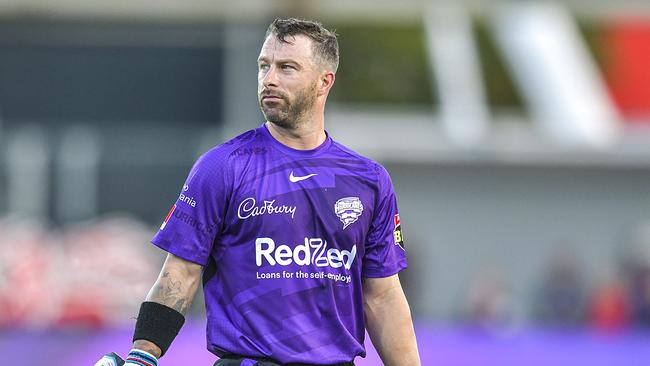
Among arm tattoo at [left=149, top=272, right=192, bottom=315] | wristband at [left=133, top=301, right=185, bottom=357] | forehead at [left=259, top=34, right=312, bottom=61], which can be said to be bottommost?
wristband at [left=133, top=301, right=185, bottom=357]

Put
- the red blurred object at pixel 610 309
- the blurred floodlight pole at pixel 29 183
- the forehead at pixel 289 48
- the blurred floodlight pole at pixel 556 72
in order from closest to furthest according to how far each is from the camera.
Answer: the forehead at pixel 289 48
the red blurred object at pixel 610 309
the blurred floodlight pole at pixel 29 183
the blurred floodlight pole at pixel 556 72

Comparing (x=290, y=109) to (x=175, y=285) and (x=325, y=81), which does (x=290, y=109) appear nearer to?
(x=325, y=81)

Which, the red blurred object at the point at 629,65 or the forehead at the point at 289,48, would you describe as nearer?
the forehead at the point at 289,48

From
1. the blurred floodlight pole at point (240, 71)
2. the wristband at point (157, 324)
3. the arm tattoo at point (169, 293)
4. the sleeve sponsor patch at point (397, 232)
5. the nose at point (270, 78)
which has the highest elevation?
the blurred floodlight pole at point (240, 71)

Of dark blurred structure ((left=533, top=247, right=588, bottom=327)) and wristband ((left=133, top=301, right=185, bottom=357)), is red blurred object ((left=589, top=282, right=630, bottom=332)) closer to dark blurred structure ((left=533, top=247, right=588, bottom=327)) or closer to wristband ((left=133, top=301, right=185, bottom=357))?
dark blurred structure ((left=533, top=247, right=588, bottom=327))

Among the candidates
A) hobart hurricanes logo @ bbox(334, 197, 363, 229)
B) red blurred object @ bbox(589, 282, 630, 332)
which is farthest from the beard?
red blurred object @ bbox(589, 282, 630, 332)

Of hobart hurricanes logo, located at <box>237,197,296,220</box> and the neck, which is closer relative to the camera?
hobart hurricanes logo, located at <box>237,197,296,220</box>

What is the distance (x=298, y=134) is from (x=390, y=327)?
33.7 inches

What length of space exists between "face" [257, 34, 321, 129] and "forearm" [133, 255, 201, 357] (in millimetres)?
639

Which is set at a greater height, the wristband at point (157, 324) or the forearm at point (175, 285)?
the forearm at point (175, 285)

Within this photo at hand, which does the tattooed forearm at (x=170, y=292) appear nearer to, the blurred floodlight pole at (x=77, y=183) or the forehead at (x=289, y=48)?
the forehead at (x=289, y=48)

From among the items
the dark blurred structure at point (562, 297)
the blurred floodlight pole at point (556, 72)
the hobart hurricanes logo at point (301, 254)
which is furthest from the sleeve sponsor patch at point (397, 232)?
the blurred floodlight pole at point (556, 72)

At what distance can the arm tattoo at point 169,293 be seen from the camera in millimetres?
4930

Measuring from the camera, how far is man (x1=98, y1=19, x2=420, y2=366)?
4949mm
